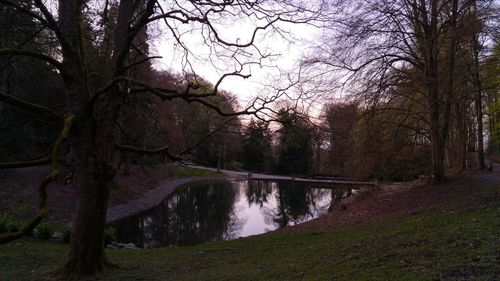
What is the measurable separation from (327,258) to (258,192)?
34114 mm

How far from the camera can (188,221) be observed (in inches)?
969

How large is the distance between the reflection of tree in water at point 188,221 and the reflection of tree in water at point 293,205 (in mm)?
2613

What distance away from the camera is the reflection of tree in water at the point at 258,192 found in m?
35.3

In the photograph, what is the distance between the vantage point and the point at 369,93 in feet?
56.3

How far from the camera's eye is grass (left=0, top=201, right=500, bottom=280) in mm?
5488

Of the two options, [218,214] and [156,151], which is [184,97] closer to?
[156,151]

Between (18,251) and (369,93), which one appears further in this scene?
(369,93)

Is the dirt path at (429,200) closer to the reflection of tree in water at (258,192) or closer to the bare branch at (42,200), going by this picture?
the bare branch at (42,200)

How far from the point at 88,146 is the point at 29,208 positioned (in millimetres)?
12695

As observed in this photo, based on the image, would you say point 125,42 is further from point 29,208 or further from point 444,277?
point 29,208

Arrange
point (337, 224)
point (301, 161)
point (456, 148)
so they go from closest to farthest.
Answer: point (337, 224) → point (456, 148) → point (301, 161)

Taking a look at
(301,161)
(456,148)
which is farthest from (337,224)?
(301,161)

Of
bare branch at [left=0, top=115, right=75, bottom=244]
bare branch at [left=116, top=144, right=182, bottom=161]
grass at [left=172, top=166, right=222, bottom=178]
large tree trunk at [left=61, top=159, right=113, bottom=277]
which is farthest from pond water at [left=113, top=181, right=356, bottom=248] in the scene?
bare branch at [left=0, top=115, right=75, bottom=244]

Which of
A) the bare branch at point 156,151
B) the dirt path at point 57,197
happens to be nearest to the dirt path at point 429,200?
the bare branch at point 156,151
